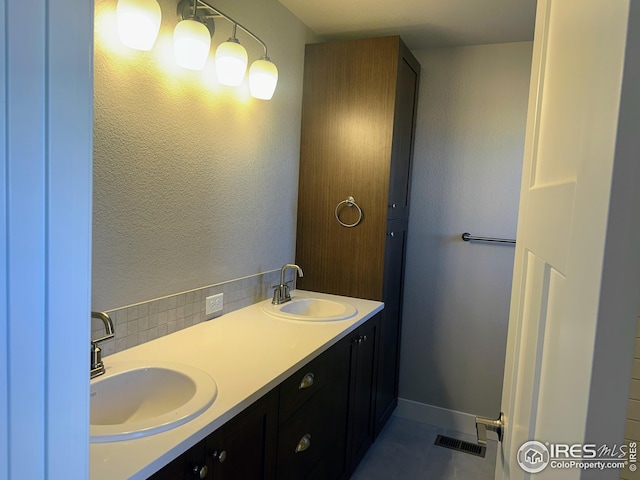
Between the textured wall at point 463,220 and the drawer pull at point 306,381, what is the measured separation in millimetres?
1422

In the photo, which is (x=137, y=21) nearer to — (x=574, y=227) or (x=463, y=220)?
(x=574, y=227)

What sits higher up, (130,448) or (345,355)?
(130,448)

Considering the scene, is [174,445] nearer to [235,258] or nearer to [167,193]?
[167,193]

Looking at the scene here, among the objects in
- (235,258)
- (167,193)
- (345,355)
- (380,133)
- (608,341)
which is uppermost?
(380,133)

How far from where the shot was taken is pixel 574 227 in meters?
0.47

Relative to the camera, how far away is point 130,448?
3.04 feet

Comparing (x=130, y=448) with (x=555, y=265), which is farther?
(x=130, y=448)

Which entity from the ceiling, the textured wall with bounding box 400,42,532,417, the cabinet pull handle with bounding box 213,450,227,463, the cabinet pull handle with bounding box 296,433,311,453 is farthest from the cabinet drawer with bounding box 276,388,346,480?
the ceiling

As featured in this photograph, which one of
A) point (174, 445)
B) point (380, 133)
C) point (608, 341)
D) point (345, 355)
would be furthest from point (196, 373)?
point (380, 133)

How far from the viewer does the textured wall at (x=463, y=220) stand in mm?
2594

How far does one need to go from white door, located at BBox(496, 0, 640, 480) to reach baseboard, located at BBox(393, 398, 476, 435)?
6.95 feet

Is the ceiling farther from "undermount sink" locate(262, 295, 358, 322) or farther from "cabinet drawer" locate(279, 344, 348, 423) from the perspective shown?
"cabinet drawer" locate(279, 344, 348, 423)

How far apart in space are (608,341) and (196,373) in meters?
1.16

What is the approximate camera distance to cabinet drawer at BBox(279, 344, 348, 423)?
145cm
